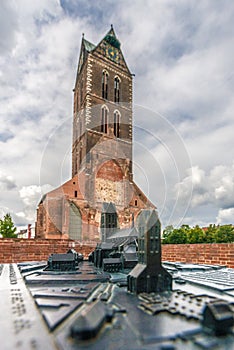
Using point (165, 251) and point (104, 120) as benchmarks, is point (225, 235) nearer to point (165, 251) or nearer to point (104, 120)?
point (104, 120)

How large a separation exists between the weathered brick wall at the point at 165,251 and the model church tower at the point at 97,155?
10.1m

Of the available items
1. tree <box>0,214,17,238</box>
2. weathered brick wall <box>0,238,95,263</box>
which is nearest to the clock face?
tree <box>0,214,17,238</box>

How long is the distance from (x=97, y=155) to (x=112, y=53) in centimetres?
1270

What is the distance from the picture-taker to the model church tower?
65.4 ft

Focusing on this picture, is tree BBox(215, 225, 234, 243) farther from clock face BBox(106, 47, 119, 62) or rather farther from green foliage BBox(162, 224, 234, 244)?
clock face BBox(106, 47, 119, 62)

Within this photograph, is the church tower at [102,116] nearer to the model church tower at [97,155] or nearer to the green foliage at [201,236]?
the model church tower at [97,155]

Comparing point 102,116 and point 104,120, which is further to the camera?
point 102,116

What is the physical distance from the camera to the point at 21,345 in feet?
3.86

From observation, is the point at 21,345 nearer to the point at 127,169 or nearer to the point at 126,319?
the point at 126,319

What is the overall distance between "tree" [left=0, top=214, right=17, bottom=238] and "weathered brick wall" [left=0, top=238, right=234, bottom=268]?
43.6 feet

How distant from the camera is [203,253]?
638 centimetres

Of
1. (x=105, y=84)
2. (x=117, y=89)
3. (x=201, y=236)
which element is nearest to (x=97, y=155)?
(x=105, y=84)

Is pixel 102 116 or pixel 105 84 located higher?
pixel 105 84

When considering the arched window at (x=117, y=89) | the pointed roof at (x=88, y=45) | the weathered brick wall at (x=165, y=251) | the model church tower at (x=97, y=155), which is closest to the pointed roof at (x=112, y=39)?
the model church tower at (x=97, y=155)
